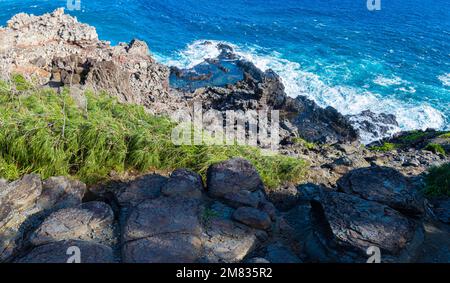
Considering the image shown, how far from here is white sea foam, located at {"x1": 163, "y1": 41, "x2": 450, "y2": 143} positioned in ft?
104

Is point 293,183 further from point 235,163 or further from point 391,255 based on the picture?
point 391,255

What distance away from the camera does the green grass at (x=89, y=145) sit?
30.5 feet

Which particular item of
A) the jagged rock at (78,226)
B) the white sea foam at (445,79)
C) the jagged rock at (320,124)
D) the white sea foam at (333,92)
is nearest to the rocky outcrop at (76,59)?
the white sea foam at (333,92)

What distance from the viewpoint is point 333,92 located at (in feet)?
112

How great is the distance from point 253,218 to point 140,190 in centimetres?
259

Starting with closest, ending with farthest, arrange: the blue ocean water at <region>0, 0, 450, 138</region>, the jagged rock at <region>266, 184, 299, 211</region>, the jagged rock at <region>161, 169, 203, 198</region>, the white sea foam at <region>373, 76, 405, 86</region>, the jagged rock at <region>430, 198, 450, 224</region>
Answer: the jagged rock at <region>161, 169, 203, 198</region>, the jagged rock at <region>430, 198, 450, 224</region>, the jagged rock at <region>266, 184, 299, 211</region>, the blue ocean water at <region>0, 0, 450, 138</region>, the white sea foam at <region>373, 76, 405, 86</region>

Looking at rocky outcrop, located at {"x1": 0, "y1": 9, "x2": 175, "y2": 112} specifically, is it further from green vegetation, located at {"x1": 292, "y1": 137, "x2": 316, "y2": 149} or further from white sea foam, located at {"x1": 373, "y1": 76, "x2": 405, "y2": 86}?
white sea foam, located at {"x1": 373, "y1": 76, "x2": 405, "y2": 86}

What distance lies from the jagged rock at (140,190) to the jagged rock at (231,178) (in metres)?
1.12

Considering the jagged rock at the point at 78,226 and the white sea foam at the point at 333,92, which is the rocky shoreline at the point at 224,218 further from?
the white sea foam at the point at 333,92

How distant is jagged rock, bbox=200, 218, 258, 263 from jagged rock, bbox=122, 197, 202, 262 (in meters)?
0.20

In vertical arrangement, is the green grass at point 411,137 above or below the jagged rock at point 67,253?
below

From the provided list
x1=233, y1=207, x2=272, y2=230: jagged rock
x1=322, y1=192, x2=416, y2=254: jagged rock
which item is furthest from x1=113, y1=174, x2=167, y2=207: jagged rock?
x1=322, y1=192, x2=416, y2=254: jagged rock

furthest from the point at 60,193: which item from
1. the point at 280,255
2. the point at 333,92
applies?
the point at 333,92
